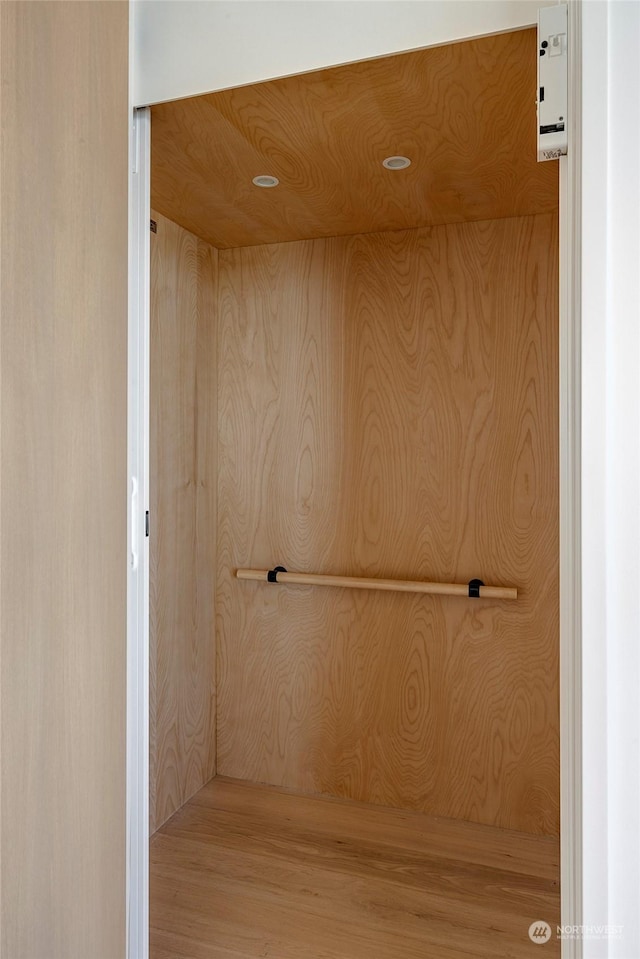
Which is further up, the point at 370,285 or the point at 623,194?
the point at 370,285

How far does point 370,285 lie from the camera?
2514 millimetres

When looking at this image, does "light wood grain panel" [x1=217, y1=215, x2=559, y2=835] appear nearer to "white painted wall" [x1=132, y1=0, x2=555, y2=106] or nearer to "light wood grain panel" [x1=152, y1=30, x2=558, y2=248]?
"light wood grain panel" [x1=152, y1=30, x2=558, y2=248]

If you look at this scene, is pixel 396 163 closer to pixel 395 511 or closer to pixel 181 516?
pixel 395 511

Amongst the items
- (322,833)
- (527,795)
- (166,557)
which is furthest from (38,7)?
(527,795)

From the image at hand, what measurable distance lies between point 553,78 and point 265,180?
1049mm

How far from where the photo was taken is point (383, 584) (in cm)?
241


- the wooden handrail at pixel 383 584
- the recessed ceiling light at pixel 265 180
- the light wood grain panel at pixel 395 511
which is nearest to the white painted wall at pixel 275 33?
the recessed ceiling light at pixel 265 180

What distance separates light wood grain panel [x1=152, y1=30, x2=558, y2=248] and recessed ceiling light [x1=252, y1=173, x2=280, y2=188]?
0.03 metres

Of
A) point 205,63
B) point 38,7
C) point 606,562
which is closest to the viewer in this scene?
point 606,562

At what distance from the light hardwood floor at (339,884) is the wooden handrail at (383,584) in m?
0.82

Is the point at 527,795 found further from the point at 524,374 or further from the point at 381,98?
the point at 381,98

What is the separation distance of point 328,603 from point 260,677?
1.40 feet

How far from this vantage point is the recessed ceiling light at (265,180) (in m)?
1.94

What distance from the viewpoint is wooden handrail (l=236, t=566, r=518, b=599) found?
2289mm
